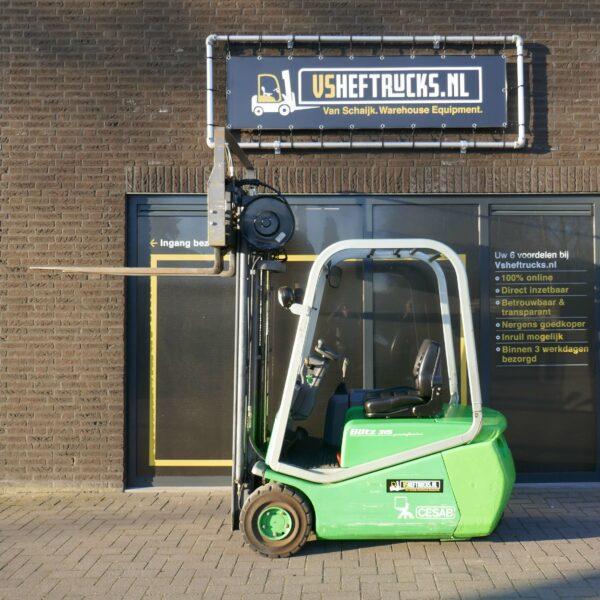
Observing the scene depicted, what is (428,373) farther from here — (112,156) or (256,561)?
(112,156)

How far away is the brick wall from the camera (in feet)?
26.1

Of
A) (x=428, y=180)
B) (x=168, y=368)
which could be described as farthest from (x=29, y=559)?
(x=428, y=180)

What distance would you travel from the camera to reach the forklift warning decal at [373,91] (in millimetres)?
7992

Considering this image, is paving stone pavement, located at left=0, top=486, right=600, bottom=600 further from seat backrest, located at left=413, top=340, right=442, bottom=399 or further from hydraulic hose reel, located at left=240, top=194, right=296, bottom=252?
hydraulic hose reel, located at left=240, top=194, right=296, bottom=252

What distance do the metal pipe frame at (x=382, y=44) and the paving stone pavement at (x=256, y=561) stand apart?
142 inches

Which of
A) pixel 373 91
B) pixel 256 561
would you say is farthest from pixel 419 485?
pixel 373 91

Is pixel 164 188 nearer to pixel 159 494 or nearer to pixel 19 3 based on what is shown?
pixel 19 3

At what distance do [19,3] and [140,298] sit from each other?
3.28m

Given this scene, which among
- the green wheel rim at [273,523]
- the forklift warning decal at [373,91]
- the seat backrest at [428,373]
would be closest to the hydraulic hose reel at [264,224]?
the seat backrest at [428,373]

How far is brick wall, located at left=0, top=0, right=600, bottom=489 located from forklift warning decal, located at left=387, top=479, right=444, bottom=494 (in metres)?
3.39

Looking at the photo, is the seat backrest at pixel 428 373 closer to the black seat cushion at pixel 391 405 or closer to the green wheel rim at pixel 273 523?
the black seat cushion at pixel 391 405

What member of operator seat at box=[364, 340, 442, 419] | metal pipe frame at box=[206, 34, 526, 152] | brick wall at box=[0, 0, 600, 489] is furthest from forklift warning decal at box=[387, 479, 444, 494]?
metal pipe frame at box=[206, 34, 526, 152]

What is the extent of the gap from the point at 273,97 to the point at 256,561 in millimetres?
4580

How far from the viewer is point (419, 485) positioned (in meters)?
5.63
